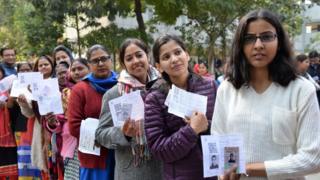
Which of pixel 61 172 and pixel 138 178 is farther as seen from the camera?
pixel 61 172

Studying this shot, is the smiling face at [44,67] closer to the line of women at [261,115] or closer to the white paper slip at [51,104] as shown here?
the white paper slip at [51,104]

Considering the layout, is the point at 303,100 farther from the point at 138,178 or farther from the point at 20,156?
the point at 20,156

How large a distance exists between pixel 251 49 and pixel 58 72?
313 centimetres

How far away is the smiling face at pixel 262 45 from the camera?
196 cm

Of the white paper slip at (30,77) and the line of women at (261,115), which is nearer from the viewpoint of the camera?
the line of women at (261,115)

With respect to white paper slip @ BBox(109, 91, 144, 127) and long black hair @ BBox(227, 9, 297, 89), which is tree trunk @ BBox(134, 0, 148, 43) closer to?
white paper slip @ BBox(109, 91, 144, 127)

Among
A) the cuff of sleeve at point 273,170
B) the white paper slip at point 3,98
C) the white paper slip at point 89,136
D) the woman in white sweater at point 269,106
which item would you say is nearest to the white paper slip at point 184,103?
the woman in white sweater at point 269,106

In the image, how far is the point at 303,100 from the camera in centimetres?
187

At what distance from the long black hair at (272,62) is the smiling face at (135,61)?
47.5 inches

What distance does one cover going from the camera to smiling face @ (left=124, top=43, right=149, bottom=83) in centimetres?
320

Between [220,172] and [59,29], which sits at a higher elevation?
[59,29]

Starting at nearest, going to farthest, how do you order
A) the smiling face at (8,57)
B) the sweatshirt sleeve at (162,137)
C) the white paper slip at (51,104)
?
1. the sweatshirt sleeve at (162,137)
2. the white paper slip at (51,104)
3. the smiling face at (8,57)

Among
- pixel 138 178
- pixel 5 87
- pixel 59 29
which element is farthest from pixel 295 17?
pixel 138 178

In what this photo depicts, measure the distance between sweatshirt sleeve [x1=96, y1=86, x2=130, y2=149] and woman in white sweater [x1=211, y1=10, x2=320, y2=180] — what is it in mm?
1116
